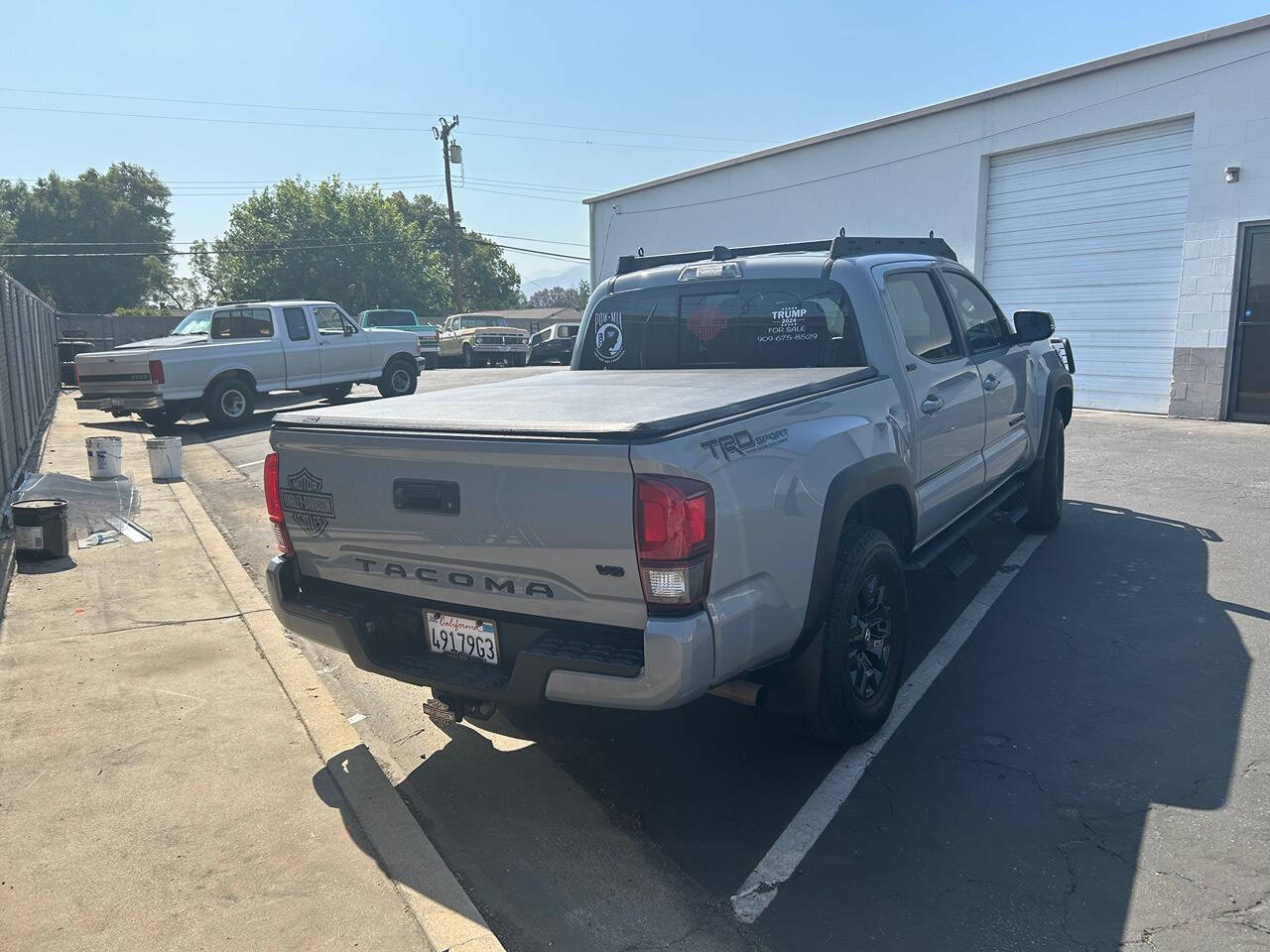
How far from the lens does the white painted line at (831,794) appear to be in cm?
293

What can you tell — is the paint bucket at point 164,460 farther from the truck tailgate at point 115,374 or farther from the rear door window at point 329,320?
the rear door window at point 329,320

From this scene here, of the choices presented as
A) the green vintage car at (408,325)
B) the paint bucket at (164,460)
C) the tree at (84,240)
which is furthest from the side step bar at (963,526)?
the tree at (84,240)

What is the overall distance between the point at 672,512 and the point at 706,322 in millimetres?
2390

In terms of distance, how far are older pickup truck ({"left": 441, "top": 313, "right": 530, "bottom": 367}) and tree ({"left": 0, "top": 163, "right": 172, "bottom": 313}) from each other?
4605cm

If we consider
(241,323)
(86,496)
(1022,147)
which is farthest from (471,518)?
(1022,147)

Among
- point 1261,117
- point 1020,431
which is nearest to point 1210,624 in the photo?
point 1020,431

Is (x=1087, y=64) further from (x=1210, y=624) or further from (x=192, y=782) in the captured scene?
(x=192, y=782)

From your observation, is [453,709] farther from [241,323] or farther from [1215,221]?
[1215,221]

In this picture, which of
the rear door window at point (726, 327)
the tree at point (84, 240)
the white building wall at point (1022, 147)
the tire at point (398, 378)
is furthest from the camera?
the tree at point (84, 240)

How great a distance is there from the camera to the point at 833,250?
4574mm

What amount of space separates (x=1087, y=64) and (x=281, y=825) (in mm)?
16061

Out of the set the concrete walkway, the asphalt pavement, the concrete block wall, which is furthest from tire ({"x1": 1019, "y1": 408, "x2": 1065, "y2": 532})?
the concrete block wall

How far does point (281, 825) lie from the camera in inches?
131

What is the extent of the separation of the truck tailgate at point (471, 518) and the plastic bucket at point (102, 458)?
270 inches
